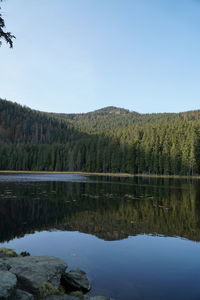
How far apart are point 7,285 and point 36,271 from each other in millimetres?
2153

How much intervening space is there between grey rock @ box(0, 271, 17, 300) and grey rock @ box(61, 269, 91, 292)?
2.63m

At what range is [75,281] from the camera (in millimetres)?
10258

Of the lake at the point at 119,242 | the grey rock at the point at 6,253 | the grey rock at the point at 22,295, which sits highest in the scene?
the grey rock at the point at 22,295

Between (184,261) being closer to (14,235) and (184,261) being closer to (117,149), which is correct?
(14,235)

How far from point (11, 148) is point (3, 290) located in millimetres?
168220

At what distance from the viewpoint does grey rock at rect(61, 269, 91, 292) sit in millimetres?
10159

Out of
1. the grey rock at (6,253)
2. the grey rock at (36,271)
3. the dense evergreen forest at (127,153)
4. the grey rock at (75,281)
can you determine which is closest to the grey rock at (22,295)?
the grey rock at (36,271)

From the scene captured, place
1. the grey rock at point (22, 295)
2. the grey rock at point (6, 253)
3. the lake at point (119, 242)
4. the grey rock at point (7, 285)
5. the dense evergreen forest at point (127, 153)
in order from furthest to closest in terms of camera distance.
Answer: the dense evergreen forest at point (127, 153), the grey rock at point (6, 253), the lake at point (119, 242), the grey rock at point (22, 295), the grey rock at point (7, 285)

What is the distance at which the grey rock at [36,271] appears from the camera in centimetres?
915

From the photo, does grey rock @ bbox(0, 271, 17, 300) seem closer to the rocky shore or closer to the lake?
the rocky shore

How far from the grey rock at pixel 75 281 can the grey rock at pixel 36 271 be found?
0.35 meters

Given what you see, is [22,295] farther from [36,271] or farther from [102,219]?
[102,219]

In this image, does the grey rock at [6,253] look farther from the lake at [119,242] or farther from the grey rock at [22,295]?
the grey rock at [22,295]

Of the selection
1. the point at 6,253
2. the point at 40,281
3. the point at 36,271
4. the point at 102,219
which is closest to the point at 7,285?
the point at 40,281
